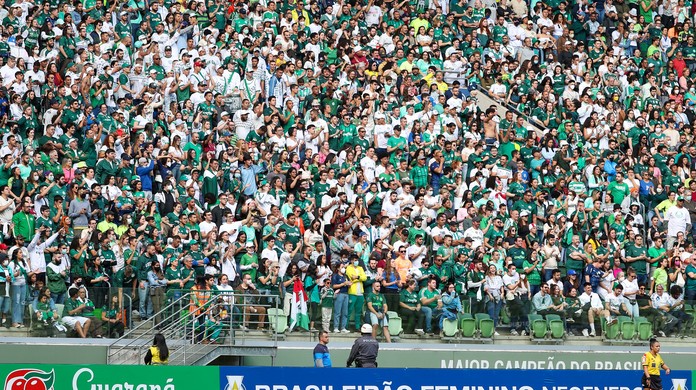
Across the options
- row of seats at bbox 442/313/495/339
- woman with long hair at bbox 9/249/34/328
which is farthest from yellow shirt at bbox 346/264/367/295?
woman with long hair at bbox 9/249/34/328

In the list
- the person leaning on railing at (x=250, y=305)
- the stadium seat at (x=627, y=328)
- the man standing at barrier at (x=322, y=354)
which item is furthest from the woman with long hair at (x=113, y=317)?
the stadium seat at (x=627, y=328)

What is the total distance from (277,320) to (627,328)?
268 inches

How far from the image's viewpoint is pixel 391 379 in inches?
1012

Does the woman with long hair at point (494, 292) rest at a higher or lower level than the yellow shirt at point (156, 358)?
higher

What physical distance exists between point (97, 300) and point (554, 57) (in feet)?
48.2

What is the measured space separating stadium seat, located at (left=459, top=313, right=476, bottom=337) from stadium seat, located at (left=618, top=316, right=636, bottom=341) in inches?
116

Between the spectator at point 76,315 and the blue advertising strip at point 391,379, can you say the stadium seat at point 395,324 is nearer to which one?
the blue advertising strip at point 391,379

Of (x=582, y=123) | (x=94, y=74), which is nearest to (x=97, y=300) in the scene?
(x=94, y=74)

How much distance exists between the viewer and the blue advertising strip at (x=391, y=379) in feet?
83.8

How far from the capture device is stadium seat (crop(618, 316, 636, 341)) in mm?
30406

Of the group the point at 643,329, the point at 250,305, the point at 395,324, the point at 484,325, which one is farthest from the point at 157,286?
the point at 643,329

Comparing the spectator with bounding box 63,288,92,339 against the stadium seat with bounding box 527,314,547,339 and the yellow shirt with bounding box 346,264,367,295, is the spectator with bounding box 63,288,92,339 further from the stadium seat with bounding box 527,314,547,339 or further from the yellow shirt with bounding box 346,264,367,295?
the stadium seat with bounding box 527,314,547,339

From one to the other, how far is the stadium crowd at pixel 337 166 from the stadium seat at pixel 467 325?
0.49 feet

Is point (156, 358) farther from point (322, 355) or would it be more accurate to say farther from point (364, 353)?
point (364, 353)
